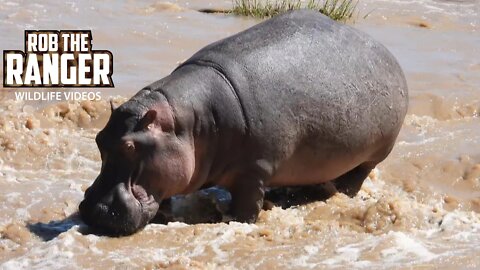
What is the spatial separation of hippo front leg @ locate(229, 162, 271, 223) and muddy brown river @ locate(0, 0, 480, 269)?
142 millimetres

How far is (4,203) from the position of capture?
602 centimetres

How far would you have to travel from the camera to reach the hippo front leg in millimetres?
5910

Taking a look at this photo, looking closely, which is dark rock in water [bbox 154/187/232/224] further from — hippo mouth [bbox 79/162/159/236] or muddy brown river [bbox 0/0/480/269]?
hippo mouth [bbox 79/162/159/236]

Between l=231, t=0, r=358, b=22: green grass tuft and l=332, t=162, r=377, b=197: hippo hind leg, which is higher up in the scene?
l=332, t=162, r=377, b=197: hippo hind leg

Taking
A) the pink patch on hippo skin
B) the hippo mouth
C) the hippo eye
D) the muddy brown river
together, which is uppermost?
the pink patch on hippo skin

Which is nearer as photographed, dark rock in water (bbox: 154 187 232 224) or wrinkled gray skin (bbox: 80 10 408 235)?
wrinkled gray skin (bbox: 80 10 408 235)

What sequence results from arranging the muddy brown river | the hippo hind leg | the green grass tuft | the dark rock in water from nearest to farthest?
the muddy brown river, the dark rock in water, the hippo hind leg, the green grass tuft

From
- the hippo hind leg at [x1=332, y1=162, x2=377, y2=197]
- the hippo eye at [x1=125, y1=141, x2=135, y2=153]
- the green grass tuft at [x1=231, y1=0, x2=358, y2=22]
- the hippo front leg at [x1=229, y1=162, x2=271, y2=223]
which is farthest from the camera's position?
the green grass tuft at [x1=231, y1=0, x2=358, y2=22]

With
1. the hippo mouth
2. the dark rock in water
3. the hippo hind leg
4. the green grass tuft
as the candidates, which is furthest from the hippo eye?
the green grass tuft

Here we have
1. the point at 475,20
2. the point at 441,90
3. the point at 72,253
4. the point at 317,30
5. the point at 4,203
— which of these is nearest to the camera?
the point at 72,253

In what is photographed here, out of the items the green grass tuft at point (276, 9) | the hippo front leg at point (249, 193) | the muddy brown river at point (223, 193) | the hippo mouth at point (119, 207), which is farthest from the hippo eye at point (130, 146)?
the green grass tuft at point (276, 9)

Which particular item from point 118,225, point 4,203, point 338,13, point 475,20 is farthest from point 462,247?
point 475,20

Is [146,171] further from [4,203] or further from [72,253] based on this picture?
[4,203]

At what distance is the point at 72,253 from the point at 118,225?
317mm
